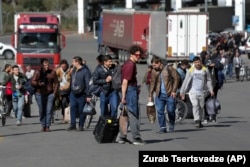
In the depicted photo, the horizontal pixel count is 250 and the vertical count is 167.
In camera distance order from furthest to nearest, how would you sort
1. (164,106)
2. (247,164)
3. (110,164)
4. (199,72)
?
(199,72) → (164,106) → (110,164) → (247,164)

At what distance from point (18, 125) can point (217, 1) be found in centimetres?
7310

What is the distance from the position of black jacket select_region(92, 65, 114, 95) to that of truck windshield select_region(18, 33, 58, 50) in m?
22.3

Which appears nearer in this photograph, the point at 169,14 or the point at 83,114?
the point at 83,114

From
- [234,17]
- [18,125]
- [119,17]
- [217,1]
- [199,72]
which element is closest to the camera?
[199,72]

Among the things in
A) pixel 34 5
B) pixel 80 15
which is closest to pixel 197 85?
pixel 80 15

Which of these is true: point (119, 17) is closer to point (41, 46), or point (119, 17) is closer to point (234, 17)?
point (41, 46)

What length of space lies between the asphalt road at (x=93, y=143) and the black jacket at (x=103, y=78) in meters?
1.05

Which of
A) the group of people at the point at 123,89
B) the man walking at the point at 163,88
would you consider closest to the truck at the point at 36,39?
the group of people at the point at 123,89

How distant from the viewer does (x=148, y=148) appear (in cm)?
1497

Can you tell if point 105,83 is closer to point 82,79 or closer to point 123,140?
point 82,79

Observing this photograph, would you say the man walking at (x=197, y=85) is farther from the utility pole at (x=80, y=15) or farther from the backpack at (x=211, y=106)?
the utility pole at (x=80, y=15)

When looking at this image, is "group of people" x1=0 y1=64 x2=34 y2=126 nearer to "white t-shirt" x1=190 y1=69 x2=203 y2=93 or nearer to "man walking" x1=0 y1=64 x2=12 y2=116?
"man walking" x1=0 y1=64 x2=12 y2=116

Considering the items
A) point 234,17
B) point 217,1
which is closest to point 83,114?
point 234,17

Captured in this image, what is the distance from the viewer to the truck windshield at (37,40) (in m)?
39.8
